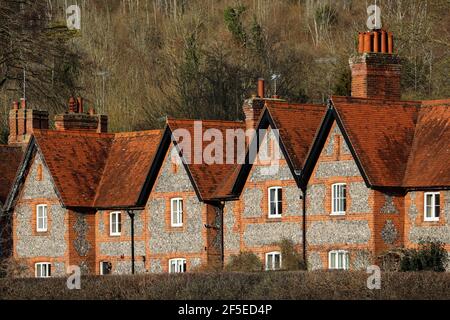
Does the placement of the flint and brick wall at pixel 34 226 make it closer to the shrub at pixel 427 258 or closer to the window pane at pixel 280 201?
the window pane at pixel 280 201

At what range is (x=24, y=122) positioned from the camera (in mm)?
79000

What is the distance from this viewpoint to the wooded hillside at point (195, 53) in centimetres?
8100

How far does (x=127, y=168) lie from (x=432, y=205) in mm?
16805

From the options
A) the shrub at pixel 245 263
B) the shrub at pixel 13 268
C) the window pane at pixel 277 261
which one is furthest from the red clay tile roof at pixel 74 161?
the window pane at pixel 277 261

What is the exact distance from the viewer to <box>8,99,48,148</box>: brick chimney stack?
258 feet

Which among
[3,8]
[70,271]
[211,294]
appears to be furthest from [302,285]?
[3,8]

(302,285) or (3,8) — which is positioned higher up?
(3,8)

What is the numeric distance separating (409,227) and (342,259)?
2.77 m

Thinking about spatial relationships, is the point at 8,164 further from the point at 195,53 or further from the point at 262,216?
the point at 195,53

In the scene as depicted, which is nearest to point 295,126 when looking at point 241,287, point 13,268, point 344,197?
point 344,197
